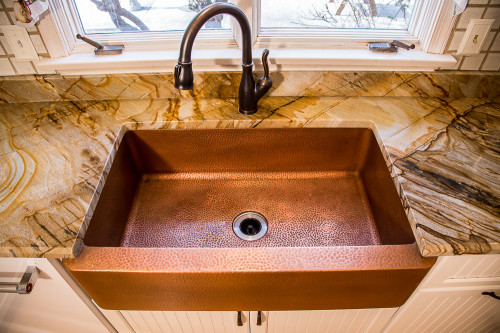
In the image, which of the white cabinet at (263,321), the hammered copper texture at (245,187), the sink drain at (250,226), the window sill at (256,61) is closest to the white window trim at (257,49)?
the window sill at (256,61)

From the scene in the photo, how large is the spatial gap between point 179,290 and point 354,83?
2.74 ft

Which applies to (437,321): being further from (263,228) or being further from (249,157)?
(249,157)

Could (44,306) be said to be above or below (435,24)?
below

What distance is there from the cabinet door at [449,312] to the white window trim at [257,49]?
69 cm

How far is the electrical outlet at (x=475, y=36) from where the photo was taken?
91 centimetres

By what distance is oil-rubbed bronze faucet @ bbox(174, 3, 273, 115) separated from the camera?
0.71 meters

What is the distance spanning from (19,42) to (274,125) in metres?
0.82

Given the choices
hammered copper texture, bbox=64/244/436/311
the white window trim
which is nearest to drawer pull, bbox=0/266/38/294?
hammered copper texture, bbox=64/244/436/311

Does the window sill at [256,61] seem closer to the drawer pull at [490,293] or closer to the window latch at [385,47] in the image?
the window latch at [385,47]

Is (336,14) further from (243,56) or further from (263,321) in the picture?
(263,321)

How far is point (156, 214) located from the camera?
3.16 ft

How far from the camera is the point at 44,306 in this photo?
82cm

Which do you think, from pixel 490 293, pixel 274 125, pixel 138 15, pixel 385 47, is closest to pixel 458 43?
pixel 385 47

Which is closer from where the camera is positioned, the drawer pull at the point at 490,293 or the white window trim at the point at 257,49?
the drawer pull at the point at 490,293
